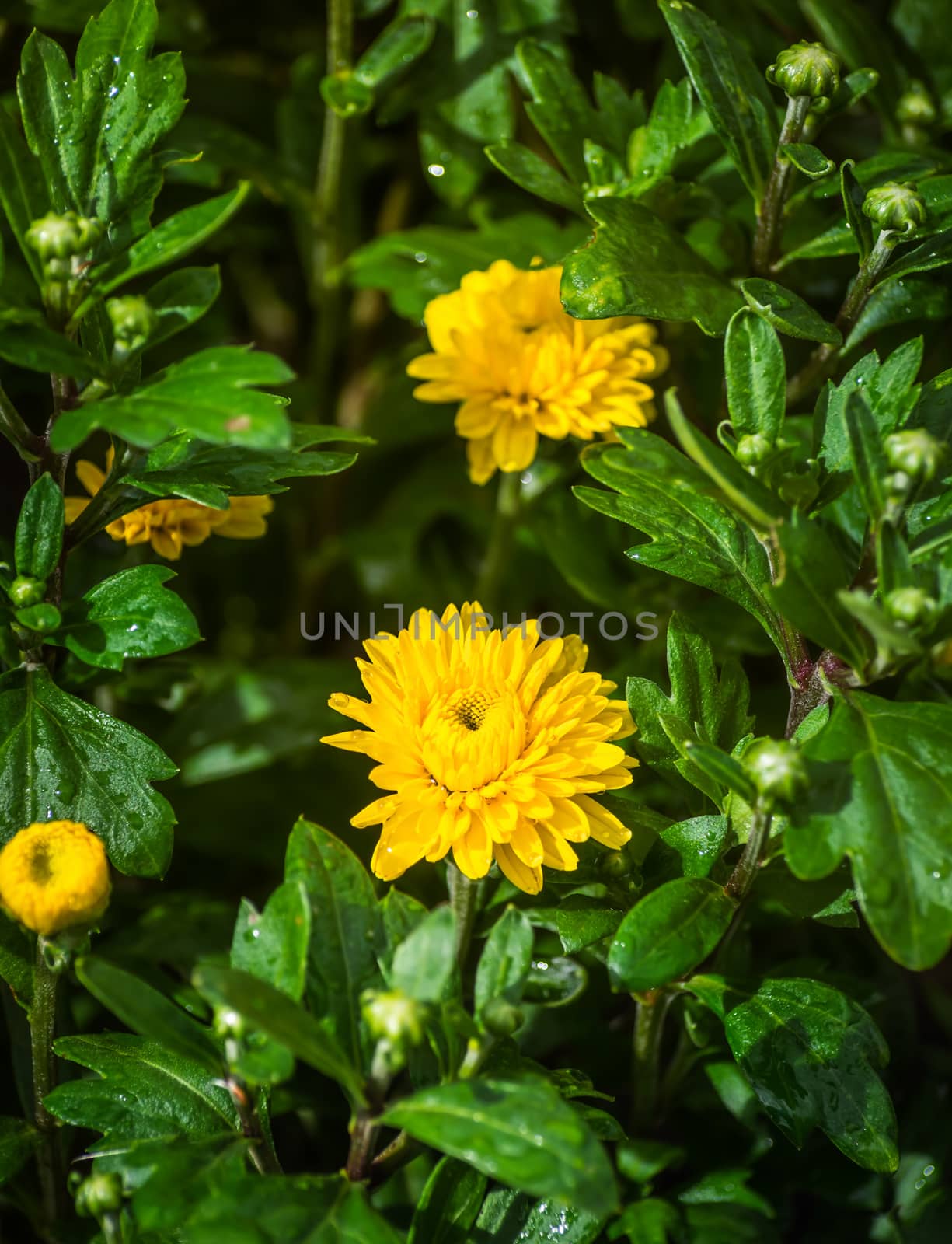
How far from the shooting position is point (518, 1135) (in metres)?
0.61

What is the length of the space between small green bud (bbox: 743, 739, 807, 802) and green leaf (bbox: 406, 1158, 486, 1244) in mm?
336

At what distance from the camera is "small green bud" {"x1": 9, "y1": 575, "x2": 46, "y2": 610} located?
0.81 meters

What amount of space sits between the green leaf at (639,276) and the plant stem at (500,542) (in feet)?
1.13

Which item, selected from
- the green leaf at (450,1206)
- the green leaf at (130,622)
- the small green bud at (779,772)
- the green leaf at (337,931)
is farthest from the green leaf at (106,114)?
the green leaf at (450,1206)

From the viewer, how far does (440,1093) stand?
0.64 m

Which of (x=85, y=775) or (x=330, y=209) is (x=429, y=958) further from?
(x=330, y=209)

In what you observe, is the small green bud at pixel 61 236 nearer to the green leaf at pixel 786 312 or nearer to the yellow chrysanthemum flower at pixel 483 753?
the yellow chrysanthemum flower at pixel 483 753

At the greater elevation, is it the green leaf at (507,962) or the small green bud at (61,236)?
the small green bud at (61,236)

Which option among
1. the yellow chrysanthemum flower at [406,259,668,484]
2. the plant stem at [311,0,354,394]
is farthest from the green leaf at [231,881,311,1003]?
the plant stem at [311,0,354,394]

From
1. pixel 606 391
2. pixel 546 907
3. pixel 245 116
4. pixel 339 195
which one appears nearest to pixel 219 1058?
pixel 546 907

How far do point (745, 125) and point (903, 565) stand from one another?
0.47 meters

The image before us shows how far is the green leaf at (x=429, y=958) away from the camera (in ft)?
2.07

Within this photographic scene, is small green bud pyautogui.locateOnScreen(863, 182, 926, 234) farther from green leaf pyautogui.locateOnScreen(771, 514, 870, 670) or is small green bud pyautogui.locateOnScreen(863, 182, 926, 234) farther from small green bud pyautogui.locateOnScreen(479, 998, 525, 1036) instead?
small green bud pyautogui.locateOnScreen(479, 998, 525, 1036)

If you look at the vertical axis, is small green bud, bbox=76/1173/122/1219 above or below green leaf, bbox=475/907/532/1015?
below
